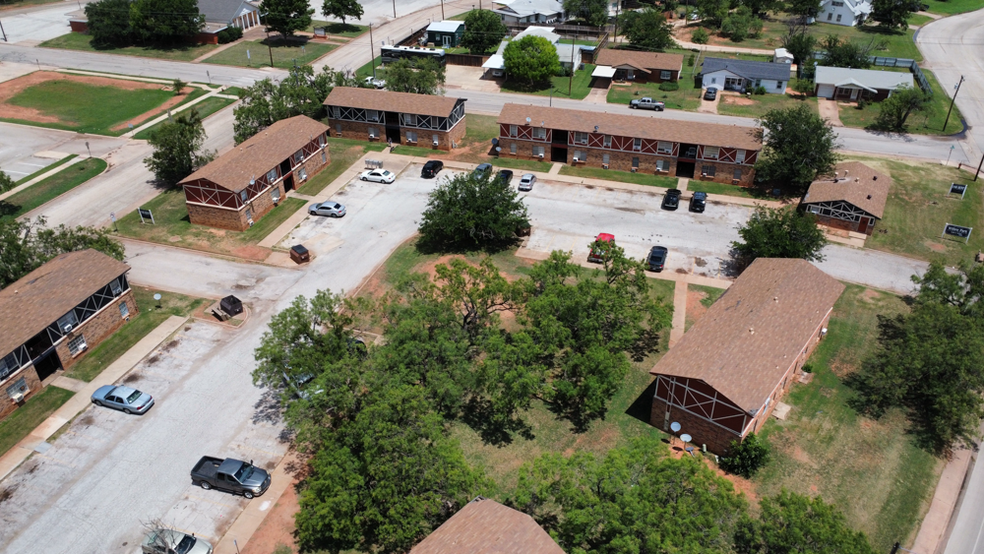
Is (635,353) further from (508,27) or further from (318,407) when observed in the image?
(508,27)

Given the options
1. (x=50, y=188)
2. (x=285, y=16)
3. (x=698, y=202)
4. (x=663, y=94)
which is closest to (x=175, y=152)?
(x=50, y=188)

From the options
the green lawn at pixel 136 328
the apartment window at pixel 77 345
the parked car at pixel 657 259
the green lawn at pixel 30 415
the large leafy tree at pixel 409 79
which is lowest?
the green lawn at pixel 30 415

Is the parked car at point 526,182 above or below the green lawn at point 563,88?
below

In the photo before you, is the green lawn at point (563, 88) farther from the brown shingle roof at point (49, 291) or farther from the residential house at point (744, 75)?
the brown shingle roof at point (49, 291)

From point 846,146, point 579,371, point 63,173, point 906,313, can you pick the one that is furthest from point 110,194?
point 846,146

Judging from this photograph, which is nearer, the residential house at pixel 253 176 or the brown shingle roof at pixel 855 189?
the residential house at pixel 253 176

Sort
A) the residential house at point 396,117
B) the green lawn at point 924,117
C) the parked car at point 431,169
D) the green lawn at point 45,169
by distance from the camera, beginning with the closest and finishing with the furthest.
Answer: the green lawn at point 45,169
the parked car at point 431,169
the residential house at point 396,117
the green lawn at point 924,117

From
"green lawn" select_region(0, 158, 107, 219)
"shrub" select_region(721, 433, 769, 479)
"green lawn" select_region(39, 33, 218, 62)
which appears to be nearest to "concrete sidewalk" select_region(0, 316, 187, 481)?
"green lawn" select_region(0, 158, 107, 219)

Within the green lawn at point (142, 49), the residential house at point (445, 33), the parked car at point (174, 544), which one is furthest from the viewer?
the residential house at point (445, 33)

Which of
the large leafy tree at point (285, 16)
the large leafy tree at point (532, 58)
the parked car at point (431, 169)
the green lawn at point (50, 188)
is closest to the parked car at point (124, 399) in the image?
the green lawn at point (50, 188)
